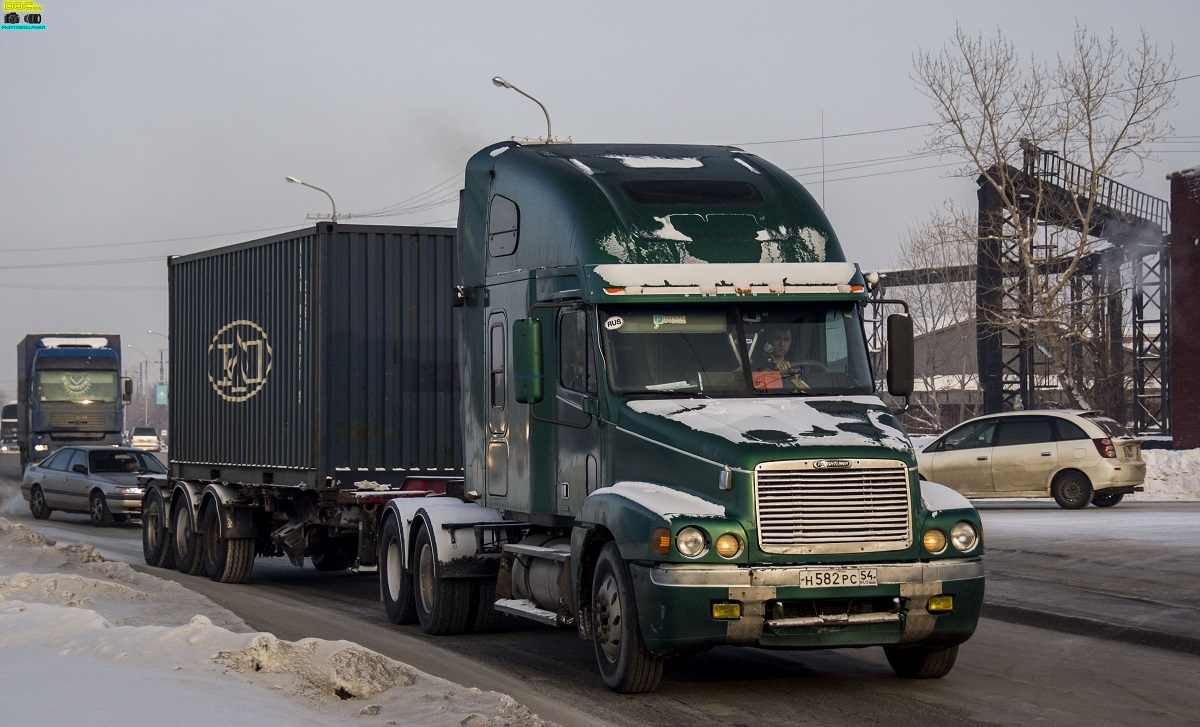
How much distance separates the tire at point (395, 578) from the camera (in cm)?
1309

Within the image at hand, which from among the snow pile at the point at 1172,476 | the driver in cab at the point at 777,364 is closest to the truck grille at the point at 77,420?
the snow pile at the point at 1172,476

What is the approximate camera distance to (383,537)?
44.8 feet

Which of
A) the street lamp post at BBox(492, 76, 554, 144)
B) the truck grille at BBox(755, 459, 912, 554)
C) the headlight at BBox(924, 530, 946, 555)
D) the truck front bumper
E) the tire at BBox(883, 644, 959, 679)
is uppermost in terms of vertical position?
the street lamp post at BBox(492, 76, 554, 144)

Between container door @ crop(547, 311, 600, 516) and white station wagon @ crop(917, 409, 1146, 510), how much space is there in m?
15.9

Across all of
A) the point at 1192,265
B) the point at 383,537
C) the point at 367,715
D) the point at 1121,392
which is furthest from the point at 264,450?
the point at 1121,392

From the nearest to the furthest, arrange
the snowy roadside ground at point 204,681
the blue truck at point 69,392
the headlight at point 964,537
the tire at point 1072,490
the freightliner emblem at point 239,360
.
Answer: the snowy roadside ground at point 204,681, the headlight at point 964,537, the freightliner emblem at point 239,360, the tire at point 1072,490, the blue truck at point 69,392

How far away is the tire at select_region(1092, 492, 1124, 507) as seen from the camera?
24.6 meters

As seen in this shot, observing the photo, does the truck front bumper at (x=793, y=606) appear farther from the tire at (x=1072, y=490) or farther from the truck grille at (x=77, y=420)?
the truck grille at (x=77, y=420)

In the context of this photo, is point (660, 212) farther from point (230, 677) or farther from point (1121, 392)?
point (1121, 392)

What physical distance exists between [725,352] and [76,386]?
38826 millimetres

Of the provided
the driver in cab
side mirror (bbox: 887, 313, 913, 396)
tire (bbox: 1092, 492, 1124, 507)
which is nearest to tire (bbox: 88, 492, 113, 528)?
tire (bbox: 1092, 492, 1124, 507)

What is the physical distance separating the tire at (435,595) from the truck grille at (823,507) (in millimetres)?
4184

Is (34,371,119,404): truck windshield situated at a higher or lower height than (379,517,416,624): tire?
higher

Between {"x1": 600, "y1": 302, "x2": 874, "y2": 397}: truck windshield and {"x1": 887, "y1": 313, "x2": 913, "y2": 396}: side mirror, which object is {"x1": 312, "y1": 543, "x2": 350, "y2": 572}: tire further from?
{"x1": 887, "y1": 313, "x2": 913, "y2": 396}: side mirror
